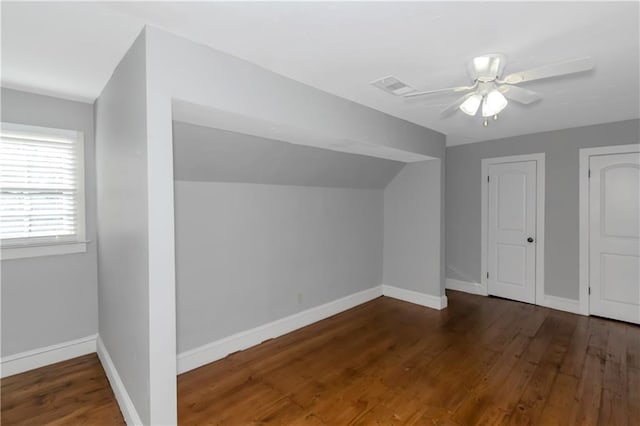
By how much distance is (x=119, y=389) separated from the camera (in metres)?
2.28

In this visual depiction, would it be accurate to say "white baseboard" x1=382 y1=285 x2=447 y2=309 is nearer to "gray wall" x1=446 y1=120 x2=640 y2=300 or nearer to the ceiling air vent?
"gray wall" x1=446 y1=120 x2=640 y2=300

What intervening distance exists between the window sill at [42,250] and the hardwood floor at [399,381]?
1010 millimetres

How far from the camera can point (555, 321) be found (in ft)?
12.7

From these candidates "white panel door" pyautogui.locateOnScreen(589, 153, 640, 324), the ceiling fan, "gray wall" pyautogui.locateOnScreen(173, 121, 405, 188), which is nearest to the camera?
the ceiling fan

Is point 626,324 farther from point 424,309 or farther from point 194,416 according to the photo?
point 194,416

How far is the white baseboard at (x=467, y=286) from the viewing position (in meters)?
4.90

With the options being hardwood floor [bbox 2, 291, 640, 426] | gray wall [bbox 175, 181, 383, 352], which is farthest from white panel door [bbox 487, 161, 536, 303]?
gray wall [bbox 175, 181, 383, 352]

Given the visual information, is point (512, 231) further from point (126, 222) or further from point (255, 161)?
point (126, 222)

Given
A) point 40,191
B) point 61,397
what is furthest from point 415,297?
point 40,191

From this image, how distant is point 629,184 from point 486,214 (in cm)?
161

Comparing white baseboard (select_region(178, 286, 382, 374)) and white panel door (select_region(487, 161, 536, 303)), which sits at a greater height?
white panel door (select_region(487, 161, 536, 303))

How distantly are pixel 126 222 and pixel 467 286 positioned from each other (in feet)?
15.9

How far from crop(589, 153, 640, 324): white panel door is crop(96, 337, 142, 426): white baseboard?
200 inches

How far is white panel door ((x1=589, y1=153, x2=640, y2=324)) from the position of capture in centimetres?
372
